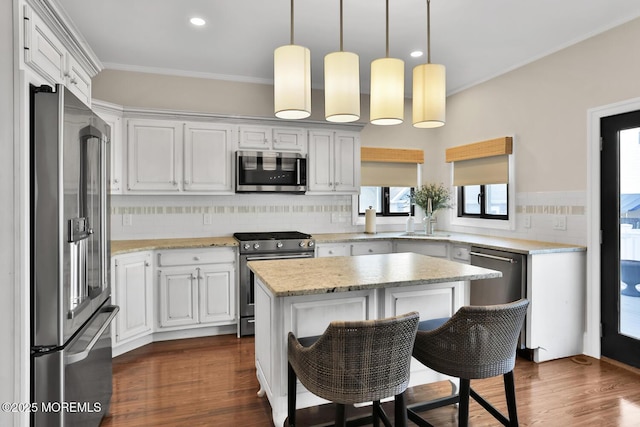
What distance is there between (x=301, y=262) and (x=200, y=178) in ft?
6.37

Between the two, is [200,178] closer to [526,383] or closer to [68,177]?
[68,177]

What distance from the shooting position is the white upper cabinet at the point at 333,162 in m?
4.33

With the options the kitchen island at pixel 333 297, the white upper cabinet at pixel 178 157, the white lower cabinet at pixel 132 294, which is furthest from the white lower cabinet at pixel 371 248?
the white lower cabinet at pixel 132 294

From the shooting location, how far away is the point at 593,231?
3.22 m

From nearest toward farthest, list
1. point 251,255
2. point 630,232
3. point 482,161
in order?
point 630,232
point 251,255
point 482,161

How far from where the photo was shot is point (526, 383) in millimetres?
2789

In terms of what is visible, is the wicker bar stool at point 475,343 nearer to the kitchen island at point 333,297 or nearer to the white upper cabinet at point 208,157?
the kitchen island at point 333,297

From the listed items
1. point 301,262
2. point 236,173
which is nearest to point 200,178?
point 236,173

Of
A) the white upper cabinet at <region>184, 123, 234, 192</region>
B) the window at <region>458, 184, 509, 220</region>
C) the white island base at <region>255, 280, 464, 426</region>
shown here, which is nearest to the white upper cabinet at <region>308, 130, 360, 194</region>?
the white upper cabinet at <region>184, 123, 234, 192</region>

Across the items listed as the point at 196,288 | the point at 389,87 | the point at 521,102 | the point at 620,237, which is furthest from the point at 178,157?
the point at 620,237

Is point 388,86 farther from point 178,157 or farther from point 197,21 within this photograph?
point 178,157

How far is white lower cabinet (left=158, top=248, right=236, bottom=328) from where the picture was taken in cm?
356

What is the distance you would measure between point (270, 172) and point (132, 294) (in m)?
1.75

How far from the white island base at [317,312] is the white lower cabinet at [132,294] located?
146 cm
